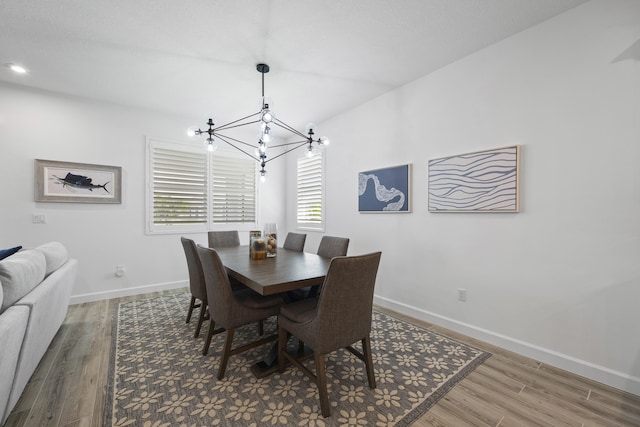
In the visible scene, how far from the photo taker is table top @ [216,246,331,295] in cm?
172

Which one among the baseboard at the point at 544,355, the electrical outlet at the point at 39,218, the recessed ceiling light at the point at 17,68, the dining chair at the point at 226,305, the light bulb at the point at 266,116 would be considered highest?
the recessed ceiling light at the point at 17,68

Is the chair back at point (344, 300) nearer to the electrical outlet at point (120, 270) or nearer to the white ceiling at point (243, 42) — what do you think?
the white ceiling at point (243, 42)

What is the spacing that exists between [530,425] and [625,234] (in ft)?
4.55

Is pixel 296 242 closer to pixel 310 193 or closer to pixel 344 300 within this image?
pixel 310 193

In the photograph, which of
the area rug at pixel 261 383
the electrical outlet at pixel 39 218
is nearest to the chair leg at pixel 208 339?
the area rug at pixel 261 383

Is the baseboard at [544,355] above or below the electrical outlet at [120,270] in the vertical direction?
below

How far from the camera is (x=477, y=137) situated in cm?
252

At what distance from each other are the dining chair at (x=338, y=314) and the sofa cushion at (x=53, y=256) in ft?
7.11

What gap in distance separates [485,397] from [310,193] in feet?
11.5

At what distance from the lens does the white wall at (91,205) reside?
3158mm

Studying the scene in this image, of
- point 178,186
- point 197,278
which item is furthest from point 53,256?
point 178,186

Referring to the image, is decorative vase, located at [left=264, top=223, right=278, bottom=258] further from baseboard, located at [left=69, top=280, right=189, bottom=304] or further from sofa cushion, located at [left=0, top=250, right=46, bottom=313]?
baseboard, located at [left=69, top=280, right=189, bottom=304]

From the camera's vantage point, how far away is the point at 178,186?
13.6 ft

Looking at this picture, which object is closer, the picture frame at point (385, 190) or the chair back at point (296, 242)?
the picture frame at point (385, 190)
